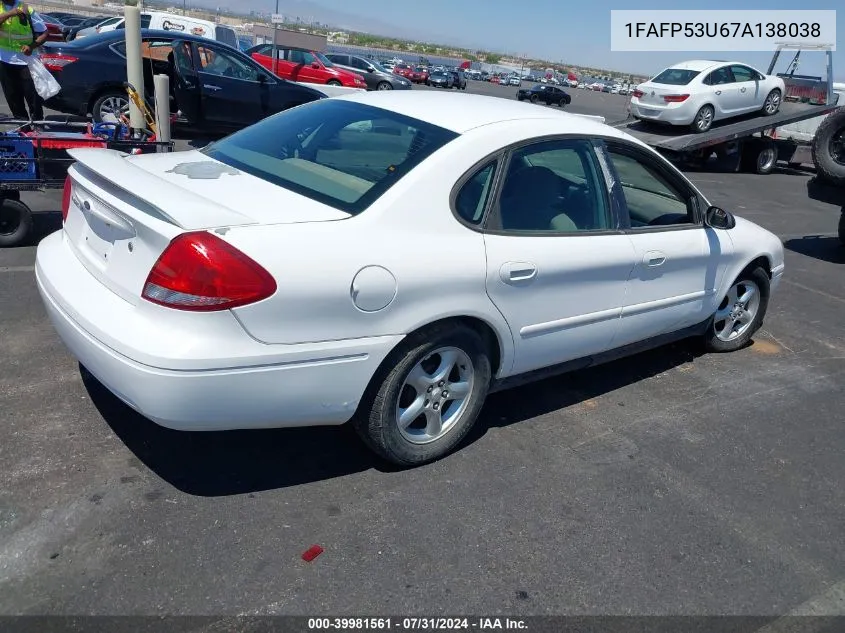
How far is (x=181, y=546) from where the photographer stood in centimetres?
278

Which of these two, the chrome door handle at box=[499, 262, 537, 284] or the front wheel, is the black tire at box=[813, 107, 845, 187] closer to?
the chrome door handle at box=[499, 262, 537, 284]

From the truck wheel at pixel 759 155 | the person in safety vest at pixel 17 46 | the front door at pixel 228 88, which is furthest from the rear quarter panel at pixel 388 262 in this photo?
the truck wheel at pixel 759 155

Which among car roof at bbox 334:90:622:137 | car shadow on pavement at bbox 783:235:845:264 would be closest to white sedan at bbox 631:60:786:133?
car shadow on pavement at bbox 783:235:845:264

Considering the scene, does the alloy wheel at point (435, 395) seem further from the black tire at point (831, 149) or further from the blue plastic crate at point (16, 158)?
the black tire at point (831, 149)

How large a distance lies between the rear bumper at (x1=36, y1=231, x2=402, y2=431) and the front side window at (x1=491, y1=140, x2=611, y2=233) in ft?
3.25

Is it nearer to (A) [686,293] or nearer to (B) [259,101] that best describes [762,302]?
(A) [686,293]

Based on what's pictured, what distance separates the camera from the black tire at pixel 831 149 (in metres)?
8.80

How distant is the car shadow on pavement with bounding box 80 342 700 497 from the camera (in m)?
3.23

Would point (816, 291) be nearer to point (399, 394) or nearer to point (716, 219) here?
point (716, 219)

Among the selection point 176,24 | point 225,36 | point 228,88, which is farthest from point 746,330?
point 225,36

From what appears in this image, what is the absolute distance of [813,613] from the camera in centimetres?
280

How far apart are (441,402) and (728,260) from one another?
95.1 inches

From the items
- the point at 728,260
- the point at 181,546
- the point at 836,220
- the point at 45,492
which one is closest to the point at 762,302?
the point at 728,260

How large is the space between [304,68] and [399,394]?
23.5m
